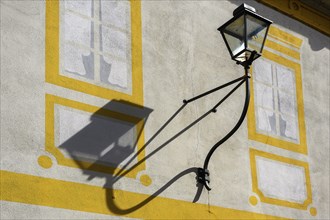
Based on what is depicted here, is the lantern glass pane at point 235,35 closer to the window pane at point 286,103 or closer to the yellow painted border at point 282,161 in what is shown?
the yellow painted border at point 282,161

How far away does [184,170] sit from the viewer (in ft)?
22.6

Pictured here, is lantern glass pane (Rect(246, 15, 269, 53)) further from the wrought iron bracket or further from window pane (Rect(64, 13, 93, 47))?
window pane (Rect(64, 13, 93, 47))

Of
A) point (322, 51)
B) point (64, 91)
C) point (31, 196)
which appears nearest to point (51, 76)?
point (64, 91)

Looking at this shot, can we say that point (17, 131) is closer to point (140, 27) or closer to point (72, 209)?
point (72, 209)

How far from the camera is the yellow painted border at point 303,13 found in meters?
8.63

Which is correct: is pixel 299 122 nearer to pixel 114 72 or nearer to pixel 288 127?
→ pixel 288 127

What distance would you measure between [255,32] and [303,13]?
2490mm

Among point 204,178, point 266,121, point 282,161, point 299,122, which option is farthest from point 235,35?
point 299,122

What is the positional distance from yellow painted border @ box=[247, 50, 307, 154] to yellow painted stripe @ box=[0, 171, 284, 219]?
3.19ft

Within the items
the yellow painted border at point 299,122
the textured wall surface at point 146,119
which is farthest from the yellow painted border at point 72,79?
the yellow painted border at point 299,122

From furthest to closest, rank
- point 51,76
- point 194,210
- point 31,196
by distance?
1. point 194,210
2. point 51,76
3. point 31,196

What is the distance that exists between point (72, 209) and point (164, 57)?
1.82 meters

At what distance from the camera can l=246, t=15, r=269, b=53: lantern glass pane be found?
257 inches

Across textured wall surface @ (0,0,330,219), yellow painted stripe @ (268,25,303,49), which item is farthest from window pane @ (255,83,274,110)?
yellow painted stripe @ (268,25,303,49)
